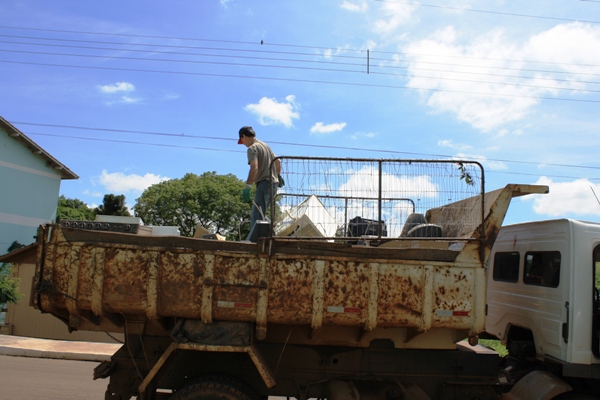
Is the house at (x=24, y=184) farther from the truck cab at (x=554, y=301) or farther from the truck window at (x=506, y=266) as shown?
the truck cab at (x=554, y=301)

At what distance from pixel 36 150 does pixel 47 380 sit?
19.3m

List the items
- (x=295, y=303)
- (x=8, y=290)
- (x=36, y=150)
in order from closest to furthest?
(x=295, y=303)
(x=8, y=290)
(x=36, y=150)

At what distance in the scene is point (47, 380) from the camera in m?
8.39

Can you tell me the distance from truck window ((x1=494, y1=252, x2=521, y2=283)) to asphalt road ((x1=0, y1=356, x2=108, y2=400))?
635 centimetres

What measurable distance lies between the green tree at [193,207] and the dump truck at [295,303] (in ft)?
116

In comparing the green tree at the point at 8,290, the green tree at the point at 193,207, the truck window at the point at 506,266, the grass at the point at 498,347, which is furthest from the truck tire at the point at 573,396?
the green tree at the point at 193,207

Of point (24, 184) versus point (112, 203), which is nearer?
point (24, 184)

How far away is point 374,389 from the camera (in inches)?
185

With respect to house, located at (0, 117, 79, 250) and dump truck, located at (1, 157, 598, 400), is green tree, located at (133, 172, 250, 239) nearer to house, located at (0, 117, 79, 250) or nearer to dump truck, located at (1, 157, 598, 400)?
house, located at (0, 117, 79, 250)

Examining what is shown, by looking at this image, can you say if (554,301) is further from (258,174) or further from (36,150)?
(36,150)

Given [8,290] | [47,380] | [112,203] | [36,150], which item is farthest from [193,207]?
[47,380]

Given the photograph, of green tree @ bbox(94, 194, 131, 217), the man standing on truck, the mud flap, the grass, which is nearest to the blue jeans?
the man standing on truck

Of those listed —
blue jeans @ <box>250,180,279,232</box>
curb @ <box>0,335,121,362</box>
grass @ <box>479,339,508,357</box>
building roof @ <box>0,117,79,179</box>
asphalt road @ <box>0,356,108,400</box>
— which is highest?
building roof @ <box>0,117,79,179</box>

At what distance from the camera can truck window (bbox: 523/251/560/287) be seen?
4.80 m
